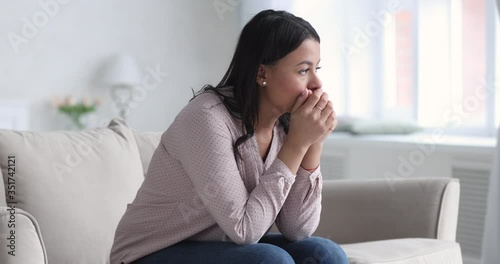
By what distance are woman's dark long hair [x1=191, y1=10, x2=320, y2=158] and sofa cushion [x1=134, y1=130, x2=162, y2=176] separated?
2.18ft

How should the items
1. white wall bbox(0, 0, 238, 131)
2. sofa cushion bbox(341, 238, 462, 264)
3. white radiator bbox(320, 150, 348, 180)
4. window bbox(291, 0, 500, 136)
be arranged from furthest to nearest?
white wall bbox(0, 0, 238, 131), white radiator bbox(320, 150, 348, 180), window bbox(291, 0, 500, 136), sofa cushion bbox(341, 238, 462, 264)

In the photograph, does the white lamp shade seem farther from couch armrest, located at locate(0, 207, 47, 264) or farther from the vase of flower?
couch armrest, located at locate(0, 207, 47, 264)

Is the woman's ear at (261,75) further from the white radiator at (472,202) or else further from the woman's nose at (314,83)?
the white radiator at (472,202)

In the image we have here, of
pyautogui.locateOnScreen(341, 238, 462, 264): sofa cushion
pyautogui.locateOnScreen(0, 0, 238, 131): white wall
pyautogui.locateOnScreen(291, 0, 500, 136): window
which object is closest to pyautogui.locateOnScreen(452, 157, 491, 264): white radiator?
pyautogui.locateOnScreen(291, 0, 500, 136): window

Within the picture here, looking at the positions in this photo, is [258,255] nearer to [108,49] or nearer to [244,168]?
[244,168]

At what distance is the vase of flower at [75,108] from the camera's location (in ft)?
15.7

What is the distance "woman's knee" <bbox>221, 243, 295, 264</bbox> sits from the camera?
1499 mm

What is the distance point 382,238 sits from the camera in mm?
2410

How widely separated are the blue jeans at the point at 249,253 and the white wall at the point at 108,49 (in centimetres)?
341

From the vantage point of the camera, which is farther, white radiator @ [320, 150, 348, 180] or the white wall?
the white wall

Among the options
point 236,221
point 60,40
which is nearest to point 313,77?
point 236,221

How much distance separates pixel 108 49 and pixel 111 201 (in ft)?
10.6

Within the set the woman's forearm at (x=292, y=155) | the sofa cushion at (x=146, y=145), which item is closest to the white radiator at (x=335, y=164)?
the sofa cushion at (x=146, y=145)

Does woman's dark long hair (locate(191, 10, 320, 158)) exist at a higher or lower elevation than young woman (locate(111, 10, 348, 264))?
higher
